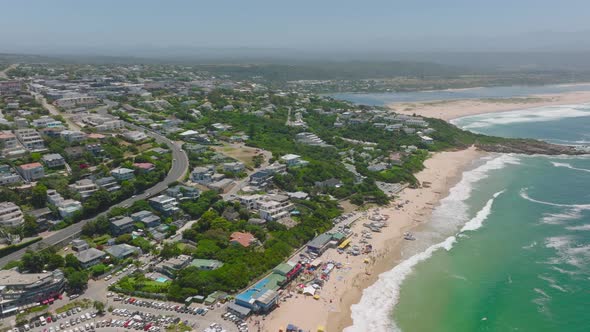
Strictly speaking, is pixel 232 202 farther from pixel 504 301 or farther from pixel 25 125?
pixel 25 125

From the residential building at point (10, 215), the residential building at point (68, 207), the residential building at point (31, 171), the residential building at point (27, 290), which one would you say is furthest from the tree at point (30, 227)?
the residential building at point (31, 171)

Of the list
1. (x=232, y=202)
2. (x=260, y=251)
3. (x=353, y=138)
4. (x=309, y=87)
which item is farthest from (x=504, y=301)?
(x=309, y=87)

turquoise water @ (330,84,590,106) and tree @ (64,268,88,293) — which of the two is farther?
turquoise water @ (330,84,590,106)

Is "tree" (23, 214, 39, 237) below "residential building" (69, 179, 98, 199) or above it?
below

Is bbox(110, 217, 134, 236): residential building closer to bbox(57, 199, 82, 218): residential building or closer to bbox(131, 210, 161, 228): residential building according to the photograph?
bbox(131, 210, 161, 228): residential building

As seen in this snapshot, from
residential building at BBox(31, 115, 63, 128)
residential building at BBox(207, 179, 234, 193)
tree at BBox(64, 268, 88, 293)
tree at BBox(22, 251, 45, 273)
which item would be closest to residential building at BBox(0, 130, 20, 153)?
residential building at BBox(31, 115, 63, 128)

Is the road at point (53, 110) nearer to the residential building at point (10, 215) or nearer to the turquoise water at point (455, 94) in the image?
the residential building at point (10, 215)
